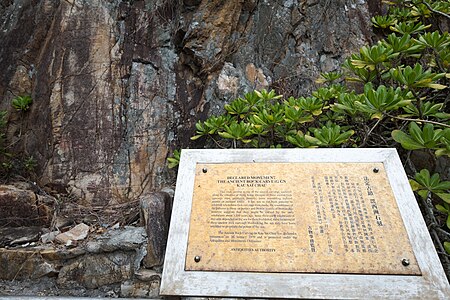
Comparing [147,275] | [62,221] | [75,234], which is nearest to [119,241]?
[147,275]

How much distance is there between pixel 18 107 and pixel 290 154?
143 inches

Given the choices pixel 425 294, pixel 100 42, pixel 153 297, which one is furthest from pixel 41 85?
pixel 425 294

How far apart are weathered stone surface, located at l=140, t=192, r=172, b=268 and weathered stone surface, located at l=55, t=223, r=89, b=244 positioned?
66cm

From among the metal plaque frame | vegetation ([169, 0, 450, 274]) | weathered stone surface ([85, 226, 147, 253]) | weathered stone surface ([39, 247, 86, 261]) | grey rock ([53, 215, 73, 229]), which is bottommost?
the metal plaque frame

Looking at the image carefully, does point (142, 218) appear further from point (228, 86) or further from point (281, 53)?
point (281, 53)

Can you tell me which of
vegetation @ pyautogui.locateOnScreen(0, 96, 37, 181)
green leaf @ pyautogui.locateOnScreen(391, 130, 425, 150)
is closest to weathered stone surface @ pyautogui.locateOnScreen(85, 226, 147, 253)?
vegetation @ pyautogui.locateOnScreen(0, 96, 37, 181)

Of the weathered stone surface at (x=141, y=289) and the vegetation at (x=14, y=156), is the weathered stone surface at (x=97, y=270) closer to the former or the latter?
the weathered stone surface at (x=141, y=289)

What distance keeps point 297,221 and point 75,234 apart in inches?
86.3

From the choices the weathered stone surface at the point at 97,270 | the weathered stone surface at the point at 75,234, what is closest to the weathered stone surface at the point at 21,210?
the weathered stone surface at the point at 75,234

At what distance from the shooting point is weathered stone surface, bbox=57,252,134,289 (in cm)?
253

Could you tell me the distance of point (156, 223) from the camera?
2.64m

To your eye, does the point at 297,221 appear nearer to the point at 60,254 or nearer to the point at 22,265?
the point at 60,254

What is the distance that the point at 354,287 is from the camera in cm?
150

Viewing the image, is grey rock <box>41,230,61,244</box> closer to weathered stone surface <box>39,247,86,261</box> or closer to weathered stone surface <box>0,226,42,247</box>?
weathered stone surface <box>0,226,42,247</box>
